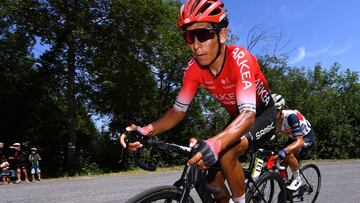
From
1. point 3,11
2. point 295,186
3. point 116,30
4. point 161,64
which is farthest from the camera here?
point 161,64

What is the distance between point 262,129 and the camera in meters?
3.72

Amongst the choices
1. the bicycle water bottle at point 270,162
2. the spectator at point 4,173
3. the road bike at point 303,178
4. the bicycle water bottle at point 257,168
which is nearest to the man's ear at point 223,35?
the bicycle water bottle at point 257,168

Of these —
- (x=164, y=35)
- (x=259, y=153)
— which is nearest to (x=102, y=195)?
(x=259, y=153)

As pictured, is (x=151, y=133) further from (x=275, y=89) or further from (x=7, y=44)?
(x=275, y=89)

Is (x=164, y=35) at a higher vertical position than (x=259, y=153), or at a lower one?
higher

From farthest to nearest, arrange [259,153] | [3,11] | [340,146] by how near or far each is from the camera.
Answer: [340,146], [3,11], [259,153]

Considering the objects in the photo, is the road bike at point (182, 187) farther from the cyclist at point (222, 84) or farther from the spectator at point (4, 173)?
the spectator at point (4, 173)

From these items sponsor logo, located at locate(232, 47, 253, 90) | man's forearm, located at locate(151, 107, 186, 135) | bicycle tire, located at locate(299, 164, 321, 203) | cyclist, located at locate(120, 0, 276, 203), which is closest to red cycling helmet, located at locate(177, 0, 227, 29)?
cyclist, located at locate(120, 0, 276, 203)

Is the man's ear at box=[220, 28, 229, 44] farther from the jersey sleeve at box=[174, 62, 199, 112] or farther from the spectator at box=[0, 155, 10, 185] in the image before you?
the spectator at box=[0, 155, 10, 185]

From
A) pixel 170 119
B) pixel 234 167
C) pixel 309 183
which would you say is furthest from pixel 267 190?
pixel 309 183

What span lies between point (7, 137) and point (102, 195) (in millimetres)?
20446

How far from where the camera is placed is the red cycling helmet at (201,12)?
3.18 metres

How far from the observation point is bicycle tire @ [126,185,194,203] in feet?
9.20

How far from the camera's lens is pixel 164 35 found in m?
32.0
